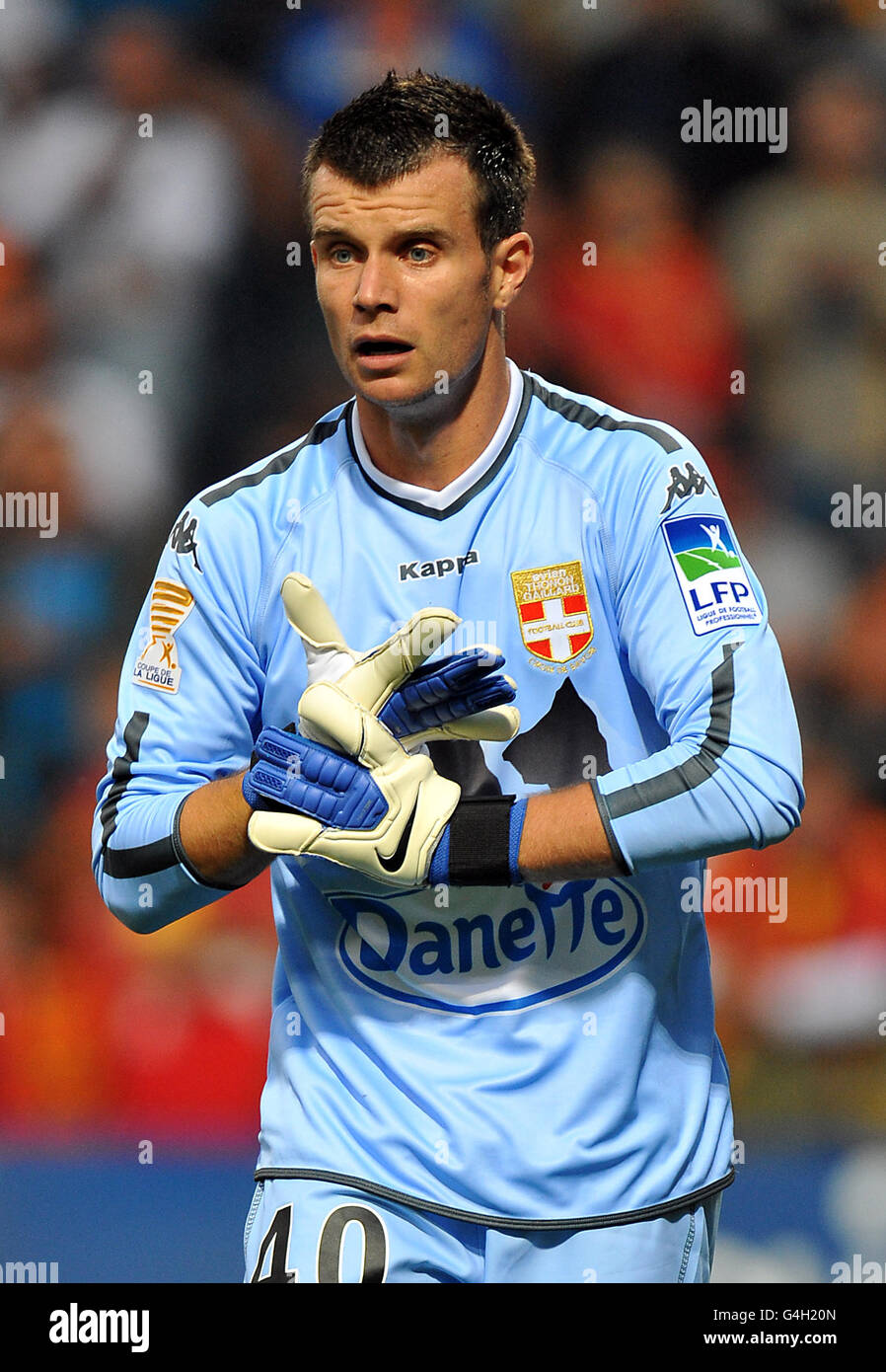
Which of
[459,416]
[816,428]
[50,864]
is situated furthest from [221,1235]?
[816,428]

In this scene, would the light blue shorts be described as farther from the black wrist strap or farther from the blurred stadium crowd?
the blurred stadium crowd

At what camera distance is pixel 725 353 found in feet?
13.5

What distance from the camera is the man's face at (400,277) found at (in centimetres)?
189

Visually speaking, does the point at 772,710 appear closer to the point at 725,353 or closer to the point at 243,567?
the point at 243,567

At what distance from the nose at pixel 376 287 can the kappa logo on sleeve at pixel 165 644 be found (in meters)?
0.41

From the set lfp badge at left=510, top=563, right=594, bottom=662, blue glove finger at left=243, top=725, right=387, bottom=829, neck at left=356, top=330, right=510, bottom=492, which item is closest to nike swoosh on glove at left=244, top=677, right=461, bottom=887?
blue glove finger at left=243, top=725, right=387, bottom=829

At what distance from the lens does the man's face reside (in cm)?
189

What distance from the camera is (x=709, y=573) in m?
1.85

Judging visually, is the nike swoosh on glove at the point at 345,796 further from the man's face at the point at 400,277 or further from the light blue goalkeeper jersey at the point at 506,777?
the man's face at the point at 400,277

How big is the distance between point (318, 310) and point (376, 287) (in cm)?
228

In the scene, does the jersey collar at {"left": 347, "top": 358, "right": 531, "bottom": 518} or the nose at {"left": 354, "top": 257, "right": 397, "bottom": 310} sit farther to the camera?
the jersey collar at {"left": 347, "top": 358, "right": 531, "bottom": 518}

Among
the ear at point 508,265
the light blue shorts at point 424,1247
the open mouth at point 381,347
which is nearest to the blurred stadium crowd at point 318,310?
the ear at point 508,265

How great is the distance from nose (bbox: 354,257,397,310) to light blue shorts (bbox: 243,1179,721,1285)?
1.01m

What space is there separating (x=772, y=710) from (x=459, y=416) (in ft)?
1.77
